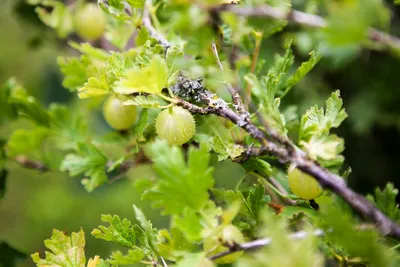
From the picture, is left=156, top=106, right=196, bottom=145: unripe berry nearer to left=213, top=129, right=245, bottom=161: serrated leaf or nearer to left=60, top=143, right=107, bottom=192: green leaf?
left=213, top=129, right=245, bottom=161: serrated leaf

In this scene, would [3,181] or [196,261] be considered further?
[3,181]

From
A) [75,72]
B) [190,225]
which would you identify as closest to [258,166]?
[190,225]

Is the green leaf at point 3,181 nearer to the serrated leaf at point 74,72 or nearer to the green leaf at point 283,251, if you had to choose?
the serrated leaf at point 74,72

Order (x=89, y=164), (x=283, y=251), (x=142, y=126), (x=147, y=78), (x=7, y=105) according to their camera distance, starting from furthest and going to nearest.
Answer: (x=7, y=105) → (x=89, y=164) → (x=142, y=126) → (x=147, y=78) → (x=283, y=251)

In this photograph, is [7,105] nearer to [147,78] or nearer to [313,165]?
[147,78]

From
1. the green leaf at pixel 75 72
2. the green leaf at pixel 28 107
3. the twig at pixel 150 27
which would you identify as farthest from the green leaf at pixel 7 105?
the twig at pixel 150 27

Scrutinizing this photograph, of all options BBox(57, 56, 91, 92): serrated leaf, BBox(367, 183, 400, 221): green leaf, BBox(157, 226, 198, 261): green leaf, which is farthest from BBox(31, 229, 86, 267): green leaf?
BBox(367, 183, 400, 221): green leaf

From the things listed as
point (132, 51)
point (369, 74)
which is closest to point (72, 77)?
point (132, 51)
